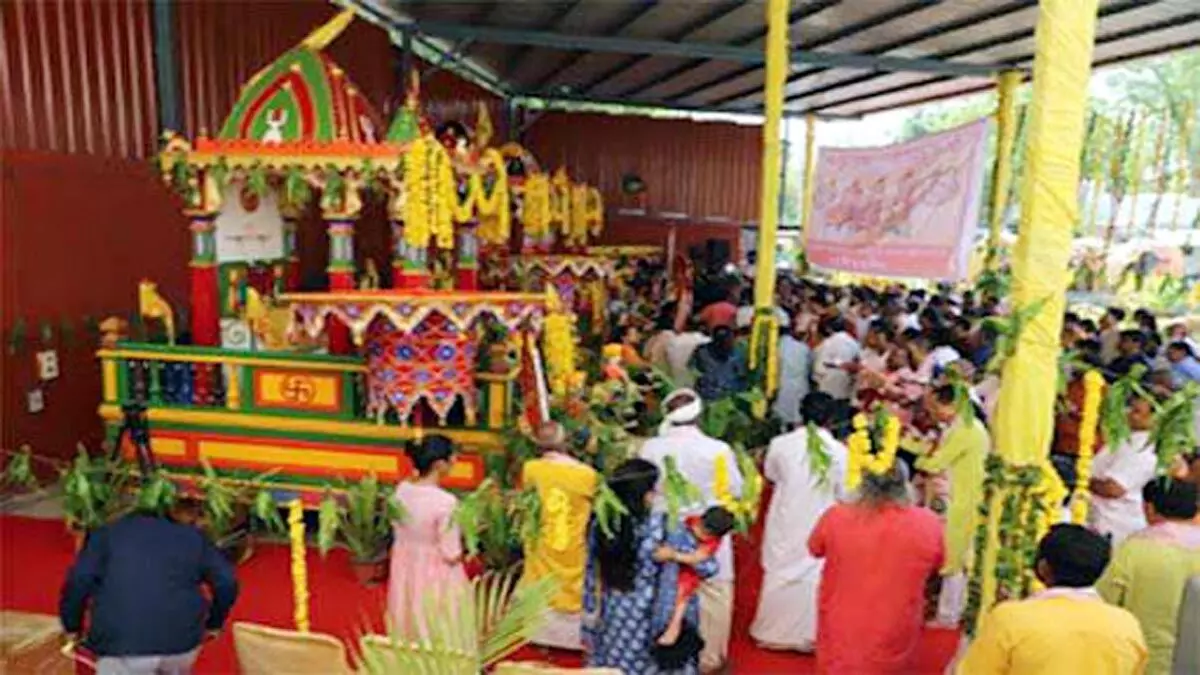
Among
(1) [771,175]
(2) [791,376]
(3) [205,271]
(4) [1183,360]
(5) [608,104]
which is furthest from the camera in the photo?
(5) [608,104]

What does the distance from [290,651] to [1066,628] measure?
214cm

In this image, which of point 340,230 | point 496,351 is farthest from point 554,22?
point 496,351

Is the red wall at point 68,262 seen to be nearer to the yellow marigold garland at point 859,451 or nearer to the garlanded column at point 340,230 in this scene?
the garlanded column at point 340,230

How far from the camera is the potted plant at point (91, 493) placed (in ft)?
13.6

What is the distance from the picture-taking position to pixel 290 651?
277 centimetres

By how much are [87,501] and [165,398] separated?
1.49 meters

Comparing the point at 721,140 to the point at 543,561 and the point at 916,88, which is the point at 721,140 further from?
the point at 543,561

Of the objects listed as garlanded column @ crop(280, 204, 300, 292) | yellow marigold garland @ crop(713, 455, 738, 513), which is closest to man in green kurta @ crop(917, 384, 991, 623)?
yellow marigold garland @ crop(713, 455, 738, 513)

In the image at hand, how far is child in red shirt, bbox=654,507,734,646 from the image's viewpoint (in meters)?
2.99

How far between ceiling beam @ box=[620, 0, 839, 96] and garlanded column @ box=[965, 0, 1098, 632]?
20.4 feet

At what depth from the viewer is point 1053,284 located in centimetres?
270

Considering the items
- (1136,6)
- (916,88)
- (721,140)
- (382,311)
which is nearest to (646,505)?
(382,311)

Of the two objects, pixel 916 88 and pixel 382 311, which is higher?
pixel 916 88

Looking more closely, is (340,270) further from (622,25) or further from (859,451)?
(622,25)
